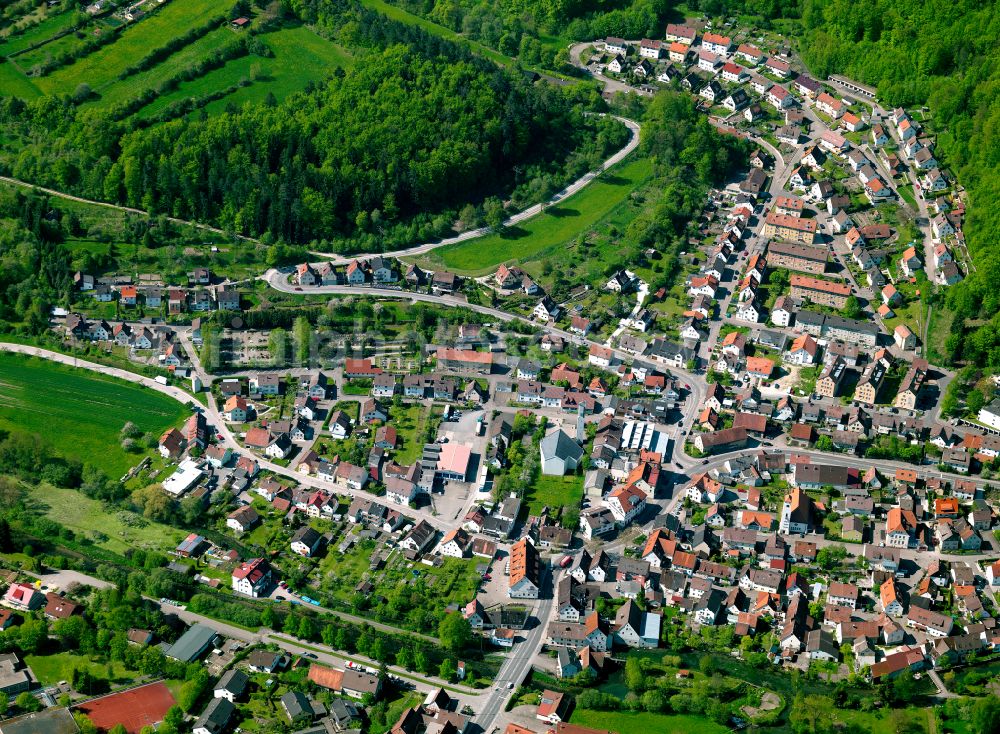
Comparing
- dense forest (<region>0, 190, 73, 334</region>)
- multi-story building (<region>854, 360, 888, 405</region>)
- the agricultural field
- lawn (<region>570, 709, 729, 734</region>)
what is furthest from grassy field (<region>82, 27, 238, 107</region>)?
lawn (<region>570, 709, 729, 734</region>)

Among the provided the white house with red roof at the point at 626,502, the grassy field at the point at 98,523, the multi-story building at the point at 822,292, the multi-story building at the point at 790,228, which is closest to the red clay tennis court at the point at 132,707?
the grassy field at the point at 98,523

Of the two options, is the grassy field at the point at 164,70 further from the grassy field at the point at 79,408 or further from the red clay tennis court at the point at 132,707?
the red clay tennis court at the point at 132,707

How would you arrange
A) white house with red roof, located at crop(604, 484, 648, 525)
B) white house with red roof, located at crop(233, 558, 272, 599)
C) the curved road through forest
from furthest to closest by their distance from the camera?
the curved road through forest
white house with red roof, located at crop(604, 484, 648, 525)
white house with red roof, located at crop(233, 558, 272, 599)

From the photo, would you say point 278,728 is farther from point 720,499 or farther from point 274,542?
point 720,499

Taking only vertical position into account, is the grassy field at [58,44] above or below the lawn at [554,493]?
above

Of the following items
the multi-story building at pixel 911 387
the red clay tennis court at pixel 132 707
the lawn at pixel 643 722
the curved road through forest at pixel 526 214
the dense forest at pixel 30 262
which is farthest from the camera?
the curved road through forest at pixel 526 214

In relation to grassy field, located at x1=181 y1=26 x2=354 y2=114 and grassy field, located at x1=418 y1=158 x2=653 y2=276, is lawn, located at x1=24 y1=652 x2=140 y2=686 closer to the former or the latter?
grassy field, located at x1=418 y1=158 x2=653 y2=276
